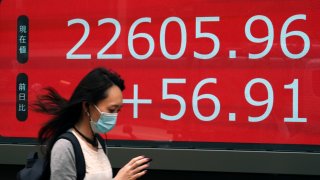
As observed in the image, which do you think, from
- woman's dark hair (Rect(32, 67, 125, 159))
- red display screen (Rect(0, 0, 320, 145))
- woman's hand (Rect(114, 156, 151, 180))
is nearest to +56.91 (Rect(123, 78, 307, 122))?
red display screen (Rect(0, 0, 320, 145))

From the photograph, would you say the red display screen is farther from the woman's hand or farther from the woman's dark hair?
the woman's hand

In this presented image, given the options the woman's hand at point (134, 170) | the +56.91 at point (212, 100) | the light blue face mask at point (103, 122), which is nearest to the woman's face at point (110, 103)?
the light blue face mask at point (103, 122)

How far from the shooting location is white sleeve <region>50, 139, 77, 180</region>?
7.52 ft

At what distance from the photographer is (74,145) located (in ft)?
7.72

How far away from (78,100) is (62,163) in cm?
30

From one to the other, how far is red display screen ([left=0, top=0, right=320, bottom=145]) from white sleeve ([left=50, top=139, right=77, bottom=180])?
4.33ft

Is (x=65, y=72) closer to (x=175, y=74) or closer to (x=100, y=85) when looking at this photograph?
(x=175, y=74)

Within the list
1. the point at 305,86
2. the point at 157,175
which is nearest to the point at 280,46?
the point at 305,86

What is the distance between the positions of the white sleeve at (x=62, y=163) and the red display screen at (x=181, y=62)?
4.33 feet

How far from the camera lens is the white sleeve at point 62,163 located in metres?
2.29

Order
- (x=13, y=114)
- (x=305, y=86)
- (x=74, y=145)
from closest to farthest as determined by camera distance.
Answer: (x=74, y=145), (x=305, y=86), (x=13, y=114)

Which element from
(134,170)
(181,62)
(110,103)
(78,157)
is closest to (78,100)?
(110,103)

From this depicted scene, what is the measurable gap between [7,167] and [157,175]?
1066 mm

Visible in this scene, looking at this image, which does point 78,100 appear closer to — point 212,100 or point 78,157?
point 78,157
